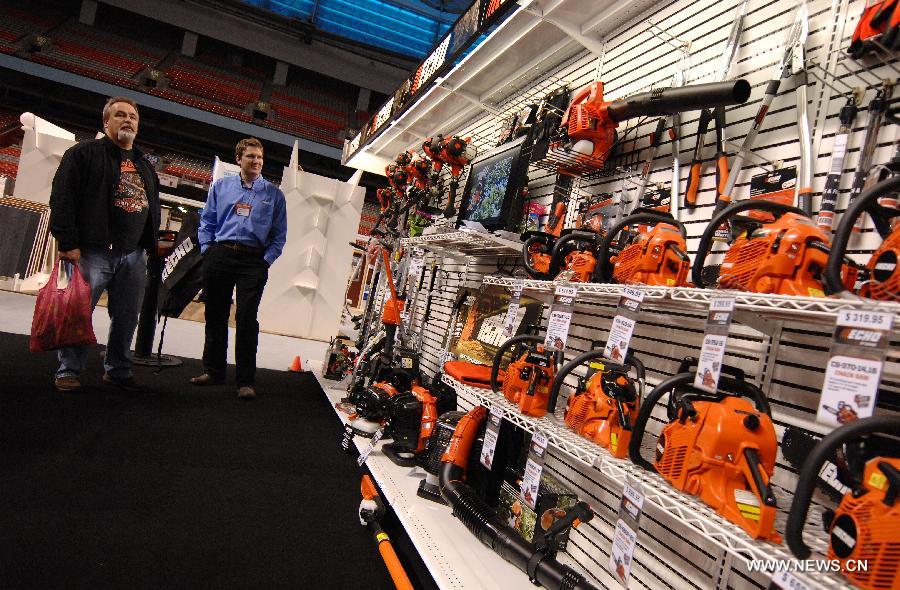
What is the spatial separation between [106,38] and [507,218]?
21232 mm

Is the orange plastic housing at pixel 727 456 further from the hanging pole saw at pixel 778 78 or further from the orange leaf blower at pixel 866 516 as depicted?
the hanging pole saw at pixel 778 78

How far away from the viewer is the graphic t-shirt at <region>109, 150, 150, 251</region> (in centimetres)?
312

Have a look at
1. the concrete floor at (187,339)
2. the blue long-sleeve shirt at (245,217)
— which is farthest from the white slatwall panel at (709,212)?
the concrete floor at (187,339)

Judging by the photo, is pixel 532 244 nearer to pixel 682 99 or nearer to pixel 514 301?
pixel 514 301

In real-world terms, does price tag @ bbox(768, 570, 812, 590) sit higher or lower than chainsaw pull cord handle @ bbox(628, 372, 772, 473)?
lower

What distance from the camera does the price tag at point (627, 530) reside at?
50.8 inches

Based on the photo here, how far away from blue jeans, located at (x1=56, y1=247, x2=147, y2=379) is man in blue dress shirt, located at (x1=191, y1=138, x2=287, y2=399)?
56 centimetres

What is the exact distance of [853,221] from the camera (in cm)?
99

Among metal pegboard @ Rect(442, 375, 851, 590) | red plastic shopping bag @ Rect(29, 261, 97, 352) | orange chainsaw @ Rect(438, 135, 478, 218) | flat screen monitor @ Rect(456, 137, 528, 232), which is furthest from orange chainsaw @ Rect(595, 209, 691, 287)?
red plastic shopping bag @ Rect(29, 261, 97, 352)

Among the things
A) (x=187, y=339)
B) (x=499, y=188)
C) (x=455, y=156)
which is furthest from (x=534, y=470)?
(x=187, y=339)

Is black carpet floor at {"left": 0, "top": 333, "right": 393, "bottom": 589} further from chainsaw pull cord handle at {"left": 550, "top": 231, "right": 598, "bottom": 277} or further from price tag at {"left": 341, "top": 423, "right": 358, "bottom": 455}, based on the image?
chainsaw pull cord handle at {"left": 550, "top": 231, "right": 598, "bottom": 277}

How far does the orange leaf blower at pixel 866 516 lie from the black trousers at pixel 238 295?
3547 millimetres

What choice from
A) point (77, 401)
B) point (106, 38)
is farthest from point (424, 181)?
point (106, 38)

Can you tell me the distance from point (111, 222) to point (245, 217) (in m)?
0.90
